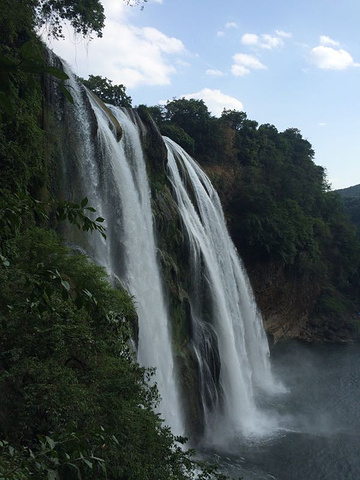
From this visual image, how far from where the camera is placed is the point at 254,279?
96.8 ft

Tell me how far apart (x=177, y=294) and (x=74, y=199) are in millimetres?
5653

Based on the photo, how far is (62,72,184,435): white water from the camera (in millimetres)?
12594

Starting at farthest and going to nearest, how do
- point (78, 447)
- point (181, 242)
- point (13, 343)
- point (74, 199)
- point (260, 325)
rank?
point (260, 325)
point (181, 242)
point (74, 199)
point (13, 343)
point (78, 447)

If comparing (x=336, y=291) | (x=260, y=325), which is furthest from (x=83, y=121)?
(x=336, y=291)

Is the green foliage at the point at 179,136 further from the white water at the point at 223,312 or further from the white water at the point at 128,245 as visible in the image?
the white water at the point at 128,245

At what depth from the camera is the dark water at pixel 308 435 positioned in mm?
12945

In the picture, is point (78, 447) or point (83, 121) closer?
point (78, 447)

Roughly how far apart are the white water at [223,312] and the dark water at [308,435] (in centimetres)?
107

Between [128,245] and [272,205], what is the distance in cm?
1964

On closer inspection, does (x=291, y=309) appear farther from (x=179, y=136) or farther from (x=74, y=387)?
(x=74, y=387)

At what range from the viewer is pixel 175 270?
53.6ft

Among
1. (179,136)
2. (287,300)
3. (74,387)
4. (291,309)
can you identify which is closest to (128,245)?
(74,387)

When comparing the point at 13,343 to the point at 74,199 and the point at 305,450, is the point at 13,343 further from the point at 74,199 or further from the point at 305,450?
the point at 305,450

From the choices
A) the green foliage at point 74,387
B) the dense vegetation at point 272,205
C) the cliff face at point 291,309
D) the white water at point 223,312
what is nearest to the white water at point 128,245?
the white water at point 223,312
